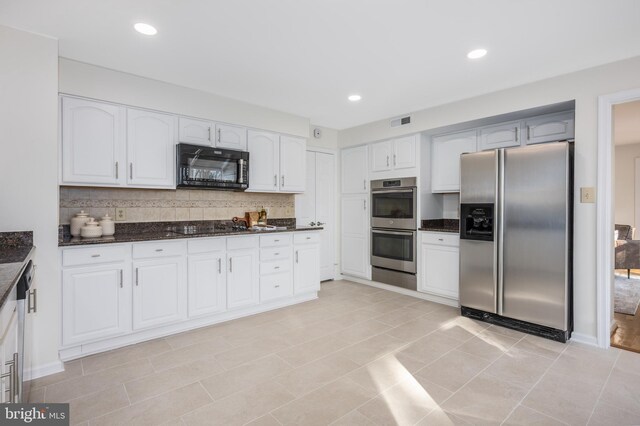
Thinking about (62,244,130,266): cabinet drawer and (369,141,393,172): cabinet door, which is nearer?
(62,244,130,266): cabinet drawer

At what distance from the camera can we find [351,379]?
2.32 meters

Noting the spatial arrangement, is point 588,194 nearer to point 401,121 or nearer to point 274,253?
point 401,121

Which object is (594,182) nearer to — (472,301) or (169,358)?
(472,301)

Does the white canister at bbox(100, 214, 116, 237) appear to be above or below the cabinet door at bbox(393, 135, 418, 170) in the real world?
below

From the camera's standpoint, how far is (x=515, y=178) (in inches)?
125

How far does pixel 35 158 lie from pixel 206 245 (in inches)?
58.5

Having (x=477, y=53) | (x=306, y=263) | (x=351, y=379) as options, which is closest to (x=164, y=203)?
(x=306, y=263)

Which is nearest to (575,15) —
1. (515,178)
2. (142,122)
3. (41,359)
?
(515,178)

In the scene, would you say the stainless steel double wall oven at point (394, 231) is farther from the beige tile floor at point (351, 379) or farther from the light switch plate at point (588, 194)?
the light switch plate at point (588, 194)

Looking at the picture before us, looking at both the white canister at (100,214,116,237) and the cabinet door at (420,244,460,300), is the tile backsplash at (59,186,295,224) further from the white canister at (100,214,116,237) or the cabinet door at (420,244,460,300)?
the cabinet door at (420,244,460,300)

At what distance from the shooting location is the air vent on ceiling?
438 cm

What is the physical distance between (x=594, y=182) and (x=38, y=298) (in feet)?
14.8

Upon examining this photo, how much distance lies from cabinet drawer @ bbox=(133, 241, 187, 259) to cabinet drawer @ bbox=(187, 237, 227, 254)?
76mm

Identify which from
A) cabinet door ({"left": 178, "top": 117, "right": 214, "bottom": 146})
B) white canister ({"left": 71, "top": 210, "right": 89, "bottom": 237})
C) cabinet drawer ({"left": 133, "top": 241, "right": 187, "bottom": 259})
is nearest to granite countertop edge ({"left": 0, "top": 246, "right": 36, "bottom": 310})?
cabinet drawer ({"left": 133, "top": 241, "right": 187, "bottom": 259})
